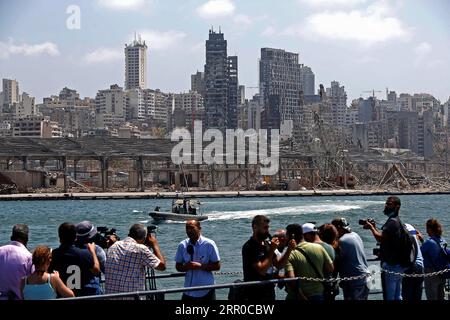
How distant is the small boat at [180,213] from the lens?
205 feet

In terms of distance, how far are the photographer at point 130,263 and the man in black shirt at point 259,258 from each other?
2.72ft

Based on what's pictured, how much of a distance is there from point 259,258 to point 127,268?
4.13 ft

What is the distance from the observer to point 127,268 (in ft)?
29.4

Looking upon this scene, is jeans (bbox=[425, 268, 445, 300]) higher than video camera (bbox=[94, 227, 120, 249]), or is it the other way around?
video camera (bbox=[94, 227, 120, 249])

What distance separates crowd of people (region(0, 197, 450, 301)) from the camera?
857 cm

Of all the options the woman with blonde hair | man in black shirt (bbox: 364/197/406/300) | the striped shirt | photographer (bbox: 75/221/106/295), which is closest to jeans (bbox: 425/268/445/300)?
man in black shirt (bbox: 364/197/406/300)

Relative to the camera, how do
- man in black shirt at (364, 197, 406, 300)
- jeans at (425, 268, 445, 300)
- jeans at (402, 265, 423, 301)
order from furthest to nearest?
jeans at (425, 268, 445, 300), jeans at (402, 265, 423, 301), man in black shirt at (364, 197, 406, 300)

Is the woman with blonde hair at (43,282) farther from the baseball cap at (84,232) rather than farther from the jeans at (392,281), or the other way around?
the jeans at (392,281)

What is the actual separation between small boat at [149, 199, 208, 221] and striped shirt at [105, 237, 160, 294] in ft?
169

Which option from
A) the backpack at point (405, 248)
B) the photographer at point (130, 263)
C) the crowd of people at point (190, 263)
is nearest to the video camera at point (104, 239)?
the crowd of people at point (190, 263)

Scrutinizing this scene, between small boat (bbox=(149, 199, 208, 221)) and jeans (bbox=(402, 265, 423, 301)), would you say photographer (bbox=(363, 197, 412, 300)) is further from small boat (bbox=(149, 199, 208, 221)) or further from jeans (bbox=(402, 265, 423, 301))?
small boat (bbox=(149, 199, 208, 221))

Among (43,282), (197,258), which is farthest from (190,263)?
(43,282)
